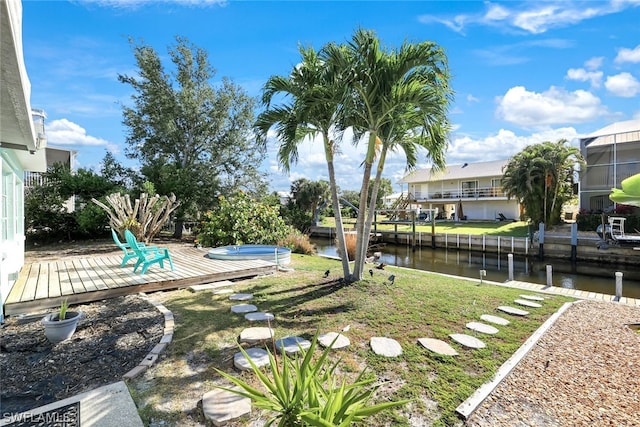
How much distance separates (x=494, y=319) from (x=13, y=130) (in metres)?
6.82

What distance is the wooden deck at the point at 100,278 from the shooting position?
15.9 ft

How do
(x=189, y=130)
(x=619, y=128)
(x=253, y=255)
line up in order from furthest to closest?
(x=619, y=128)
(x=189, y=130)
(x=253, y=255)

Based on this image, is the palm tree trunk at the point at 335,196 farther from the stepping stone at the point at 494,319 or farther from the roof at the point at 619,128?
the roof at the point at 619,128

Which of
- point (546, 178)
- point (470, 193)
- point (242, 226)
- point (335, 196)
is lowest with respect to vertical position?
point (242, 226)

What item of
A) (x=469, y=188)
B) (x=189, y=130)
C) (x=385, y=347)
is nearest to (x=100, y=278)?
(x=385, y=347)

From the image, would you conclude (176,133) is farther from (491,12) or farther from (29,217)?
(491,12)

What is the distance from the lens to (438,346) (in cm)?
360

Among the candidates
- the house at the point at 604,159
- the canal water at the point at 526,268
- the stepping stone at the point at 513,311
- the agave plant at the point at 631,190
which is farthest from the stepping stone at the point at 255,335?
the house at the point at 604,159

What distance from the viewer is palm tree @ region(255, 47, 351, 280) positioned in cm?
573

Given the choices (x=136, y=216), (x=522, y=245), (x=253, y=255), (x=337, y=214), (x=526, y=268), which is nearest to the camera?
(x=337, y=214)

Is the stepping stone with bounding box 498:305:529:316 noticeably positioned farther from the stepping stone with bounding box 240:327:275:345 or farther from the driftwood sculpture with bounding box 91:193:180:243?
the driftwood sculpture with bounding box 91:193:180:243

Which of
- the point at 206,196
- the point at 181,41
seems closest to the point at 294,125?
the point at 206,196

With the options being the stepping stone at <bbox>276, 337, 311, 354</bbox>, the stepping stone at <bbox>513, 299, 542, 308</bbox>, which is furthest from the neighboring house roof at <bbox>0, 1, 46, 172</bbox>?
the stepping stone at <bbox>513, 299, 542, 308</bbox>

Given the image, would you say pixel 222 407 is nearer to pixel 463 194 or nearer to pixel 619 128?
pixel 619 128
